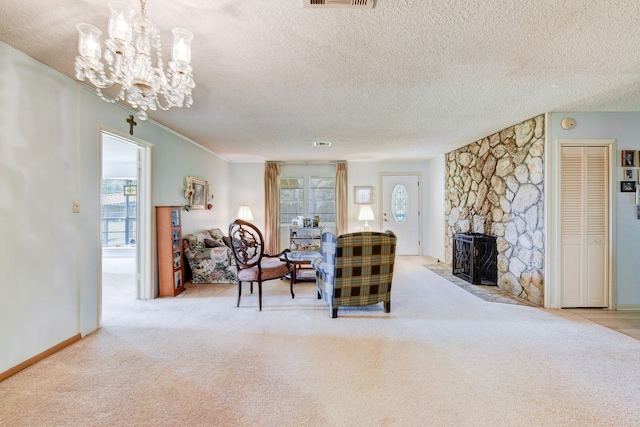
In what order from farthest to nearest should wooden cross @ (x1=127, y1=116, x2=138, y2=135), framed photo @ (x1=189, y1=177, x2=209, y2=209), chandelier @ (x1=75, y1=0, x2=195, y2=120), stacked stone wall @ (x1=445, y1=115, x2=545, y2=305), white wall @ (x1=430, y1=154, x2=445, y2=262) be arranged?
white wall @ (x1=430, y1=154, x2=445, y2=262), framed photo @ (x1=189, y1=177, x2=209, y2=209), stacked stone wall @ (x1=445, y1=115, x2=545, y2=305), wooden cross @ (x1=127, y1=116, x2=138, y2=135), chandelier @ (x1=75, y1=0, x2=195, y2=120)

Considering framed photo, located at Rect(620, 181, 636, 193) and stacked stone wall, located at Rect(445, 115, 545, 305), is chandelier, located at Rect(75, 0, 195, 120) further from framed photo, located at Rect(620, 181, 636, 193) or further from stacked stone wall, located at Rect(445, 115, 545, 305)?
framed photo, located at Rect(620, 181, 636, 193)

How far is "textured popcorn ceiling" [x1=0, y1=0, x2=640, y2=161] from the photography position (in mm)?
1630

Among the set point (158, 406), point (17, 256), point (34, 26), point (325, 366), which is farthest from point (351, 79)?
point (17, 256)

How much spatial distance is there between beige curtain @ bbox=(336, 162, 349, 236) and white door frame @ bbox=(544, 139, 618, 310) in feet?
13.3

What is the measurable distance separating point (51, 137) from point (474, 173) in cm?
563

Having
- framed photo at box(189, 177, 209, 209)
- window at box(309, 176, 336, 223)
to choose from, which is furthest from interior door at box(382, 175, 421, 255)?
framed photo at box(189, 177, 209, 209)

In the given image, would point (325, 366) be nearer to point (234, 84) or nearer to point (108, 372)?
point (108, 372)

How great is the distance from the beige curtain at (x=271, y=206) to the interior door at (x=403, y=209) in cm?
269

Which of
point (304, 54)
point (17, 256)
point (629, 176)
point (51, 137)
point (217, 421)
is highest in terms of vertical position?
point (304, 54)

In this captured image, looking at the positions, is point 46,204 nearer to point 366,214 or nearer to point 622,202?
point 366,214

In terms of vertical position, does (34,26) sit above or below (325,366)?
above

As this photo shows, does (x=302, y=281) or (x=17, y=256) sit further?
(x=302, y=281)

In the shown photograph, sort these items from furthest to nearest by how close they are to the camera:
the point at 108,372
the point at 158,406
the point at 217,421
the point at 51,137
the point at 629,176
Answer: the point at 629,176 → the point at 51,137 → the point at 108,372 → the point at 158,406 → the point at 217,421

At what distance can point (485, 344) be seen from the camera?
2.44 metres
